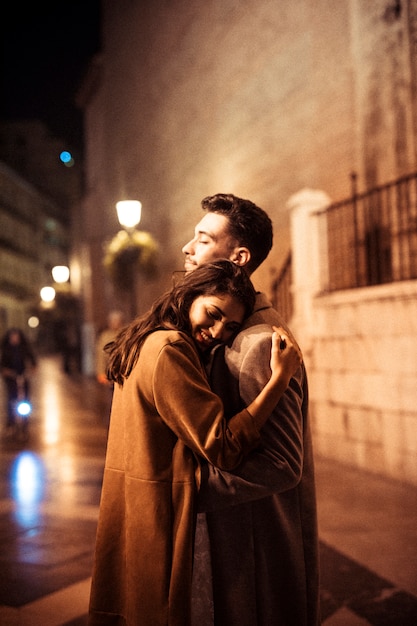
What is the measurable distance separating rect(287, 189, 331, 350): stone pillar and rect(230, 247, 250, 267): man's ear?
233 inches

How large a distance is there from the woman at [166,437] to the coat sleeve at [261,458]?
0.04 metres

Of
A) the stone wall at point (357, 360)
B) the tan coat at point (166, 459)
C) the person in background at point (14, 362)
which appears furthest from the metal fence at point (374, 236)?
the tan coat at point (166, 459)

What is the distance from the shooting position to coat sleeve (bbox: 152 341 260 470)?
5.51ft

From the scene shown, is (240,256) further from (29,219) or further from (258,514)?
(29,219)

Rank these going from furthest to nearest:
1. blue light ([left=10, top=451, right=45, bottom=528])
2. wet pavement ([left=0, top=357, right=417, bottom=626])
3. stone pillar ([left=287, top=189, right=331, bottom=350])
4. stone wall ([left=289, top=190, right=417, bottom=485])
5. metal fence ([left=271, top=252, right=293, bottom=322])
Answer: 1. metal fence ([left=271, top=252, right=293, bottom=322])
2. stone pillar ([left=287, top=189, right=331, bottom=350])
3. stone wall ([left=289, top=190, right=417, bottom=485])
4. blue light ([left=10, top=451, right=45, bottom=528])
5. wet pavement ([left=0, top=357, right=417, bottom=626])

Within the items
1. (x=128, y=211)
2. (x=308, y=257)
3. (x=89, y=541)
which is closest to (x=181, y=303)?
(x=89, y=541)

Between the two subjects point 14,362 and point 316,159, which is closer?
point 14,362

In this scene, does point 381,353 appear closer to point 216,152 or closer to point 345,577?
point 345,577

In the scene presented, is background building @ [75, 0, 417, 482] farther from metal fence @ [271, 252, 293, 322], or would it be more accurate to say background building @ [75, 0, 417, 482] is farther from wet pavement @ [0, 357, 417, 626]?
wet pavement @ [0, 357, 417, 626]

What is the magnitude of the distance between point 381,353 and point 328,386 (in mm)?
1092

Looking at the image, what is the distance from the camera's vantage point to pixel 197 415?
1.69 meters

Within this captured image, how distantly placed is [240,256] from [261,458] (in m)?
0.71

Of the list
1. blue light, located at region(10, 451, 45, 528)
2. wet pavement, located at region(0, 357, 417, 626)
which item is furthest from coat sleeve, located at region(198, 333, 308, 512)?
blue light, located at region(10, 451, 45, 528)

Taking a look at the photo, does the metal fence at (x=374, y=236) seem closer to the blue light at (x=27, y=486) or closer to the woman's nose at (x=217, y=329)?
the blue light at (x=27, y=486)
